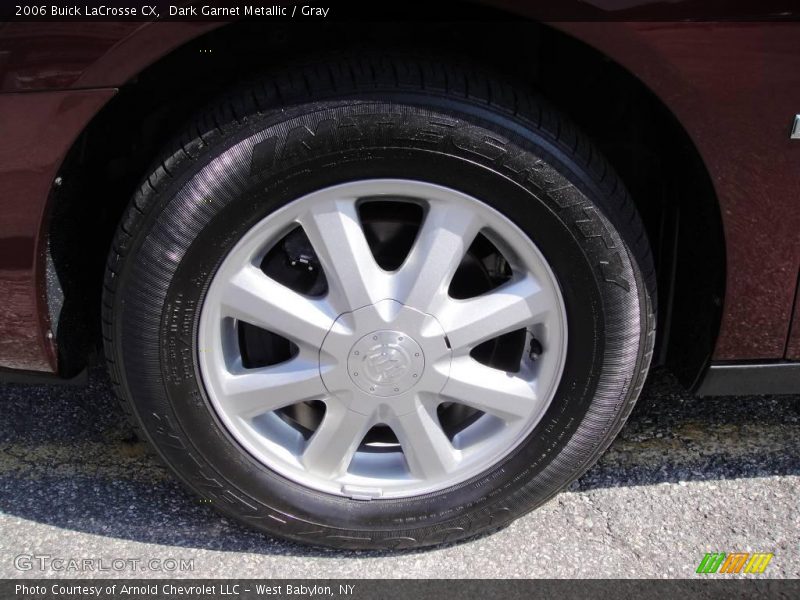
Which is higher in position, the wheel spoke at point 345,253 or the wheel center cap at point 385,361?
the wheel spoke at point 345,253

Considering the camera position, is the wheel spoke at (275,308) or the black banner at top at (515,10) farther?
the wheel spoke at (275,308)

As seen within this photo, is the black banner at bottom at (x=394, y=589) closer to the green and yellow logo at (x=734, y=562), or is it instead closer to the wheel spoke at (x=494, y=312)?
the green and yellow logo at (x=734, y=562)

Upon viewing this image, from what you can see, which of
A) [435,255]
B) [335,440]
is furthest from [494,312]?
[335,440]

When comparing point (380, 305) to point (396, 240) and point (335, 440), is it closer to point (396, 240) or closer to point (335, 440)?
point (396, 240)

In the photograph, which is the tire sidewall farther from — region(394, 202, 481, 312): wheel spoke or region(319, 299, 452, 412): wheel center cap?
region(319, 299, 452, 412): wheel center cap

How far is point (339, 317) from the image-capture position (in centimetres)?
181

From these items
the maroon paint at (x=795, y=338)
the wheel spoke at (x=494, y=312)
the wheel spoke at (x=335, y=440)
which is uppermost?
the maroon paint at (x=795, y=338)

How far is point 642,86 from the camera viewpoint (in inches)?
67.8

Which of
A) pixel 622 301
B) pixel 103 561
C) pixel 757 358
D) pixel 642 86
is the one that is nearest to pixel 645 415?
pixel 757 358

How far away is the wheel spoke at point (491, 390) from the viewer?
188 cm

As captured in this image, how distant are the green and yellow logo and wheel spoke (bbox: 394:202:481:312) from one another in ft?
2.86

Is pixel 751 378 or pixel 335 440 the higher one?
pixel 751 378

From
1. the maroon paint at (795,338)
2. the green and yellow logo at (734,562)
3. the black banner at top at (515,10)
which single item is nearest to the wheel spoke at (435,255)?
the black banner at top at (515,10)

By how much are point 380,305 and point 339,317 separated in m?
0.09
